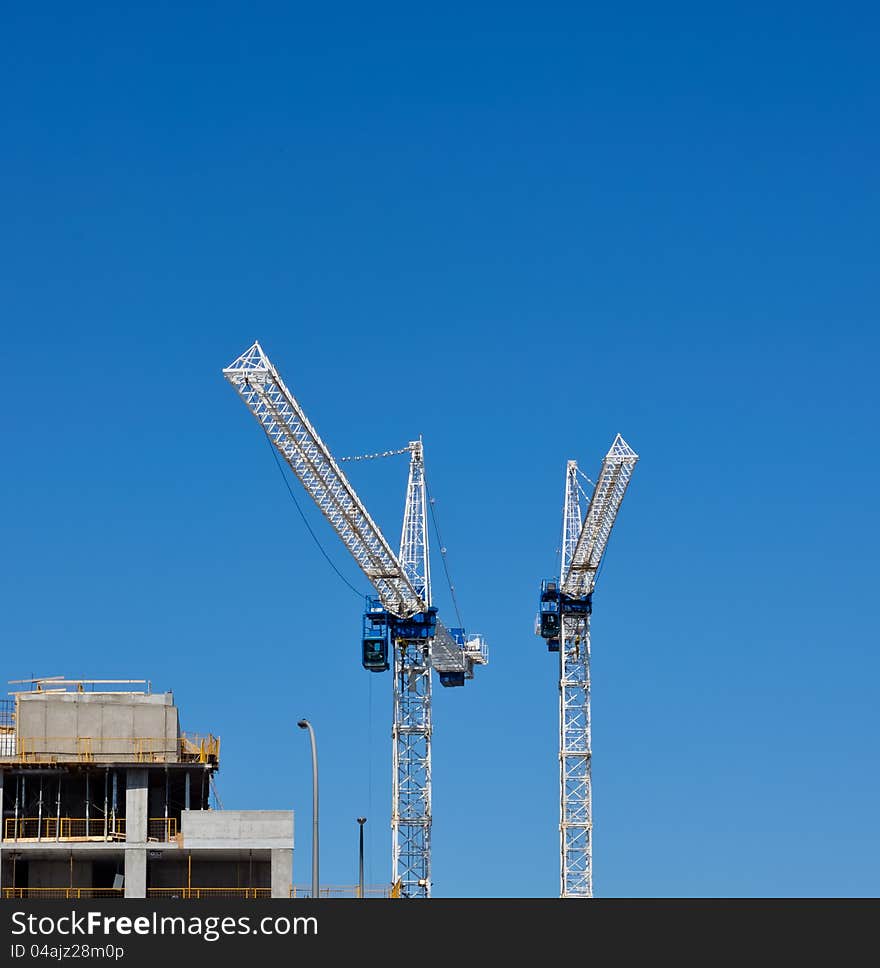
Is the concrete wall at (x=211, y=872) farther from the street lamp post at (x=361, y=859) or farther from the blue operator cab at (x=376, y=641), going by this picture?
Result: the blue operator cab at (x=376, y=641)

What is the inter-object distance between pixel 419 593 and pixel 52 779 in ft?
260

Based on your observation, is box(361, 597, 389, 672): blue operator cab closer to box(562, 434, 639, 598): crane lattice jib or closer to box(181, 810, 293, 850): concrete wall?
box(562, 434, 639, 598): crane lattice jib

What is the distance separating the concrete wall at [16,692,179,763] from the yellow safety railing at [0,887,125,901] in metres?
6.36

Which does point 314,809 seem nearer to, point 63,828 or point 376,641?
point 63,828

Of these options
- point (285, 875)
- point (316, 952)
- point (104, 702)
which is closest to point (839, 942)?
point (316, 952)

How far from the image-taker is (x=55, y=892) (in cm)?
10369

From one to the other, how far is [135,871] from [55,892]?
13.0 ft

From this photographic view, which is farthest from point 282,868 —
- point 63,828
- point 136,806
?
point 63,828

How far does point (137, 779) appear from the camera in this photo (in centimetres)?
10694

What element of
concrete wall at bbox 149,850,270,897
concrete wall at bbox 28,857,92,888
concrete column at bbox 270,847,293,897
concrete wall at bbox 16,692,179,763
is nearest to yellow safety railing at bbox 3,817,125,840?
concrete wall at bbox 28,857,92,888

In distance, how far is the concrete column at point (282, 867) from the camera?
104312mm

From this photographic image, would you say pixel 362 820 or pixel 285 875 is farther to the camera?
pixel 285 875

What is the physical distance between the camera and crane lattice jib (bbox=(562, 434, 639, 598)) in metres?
178

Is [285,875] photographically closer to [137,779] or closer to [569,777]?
[137,779]
